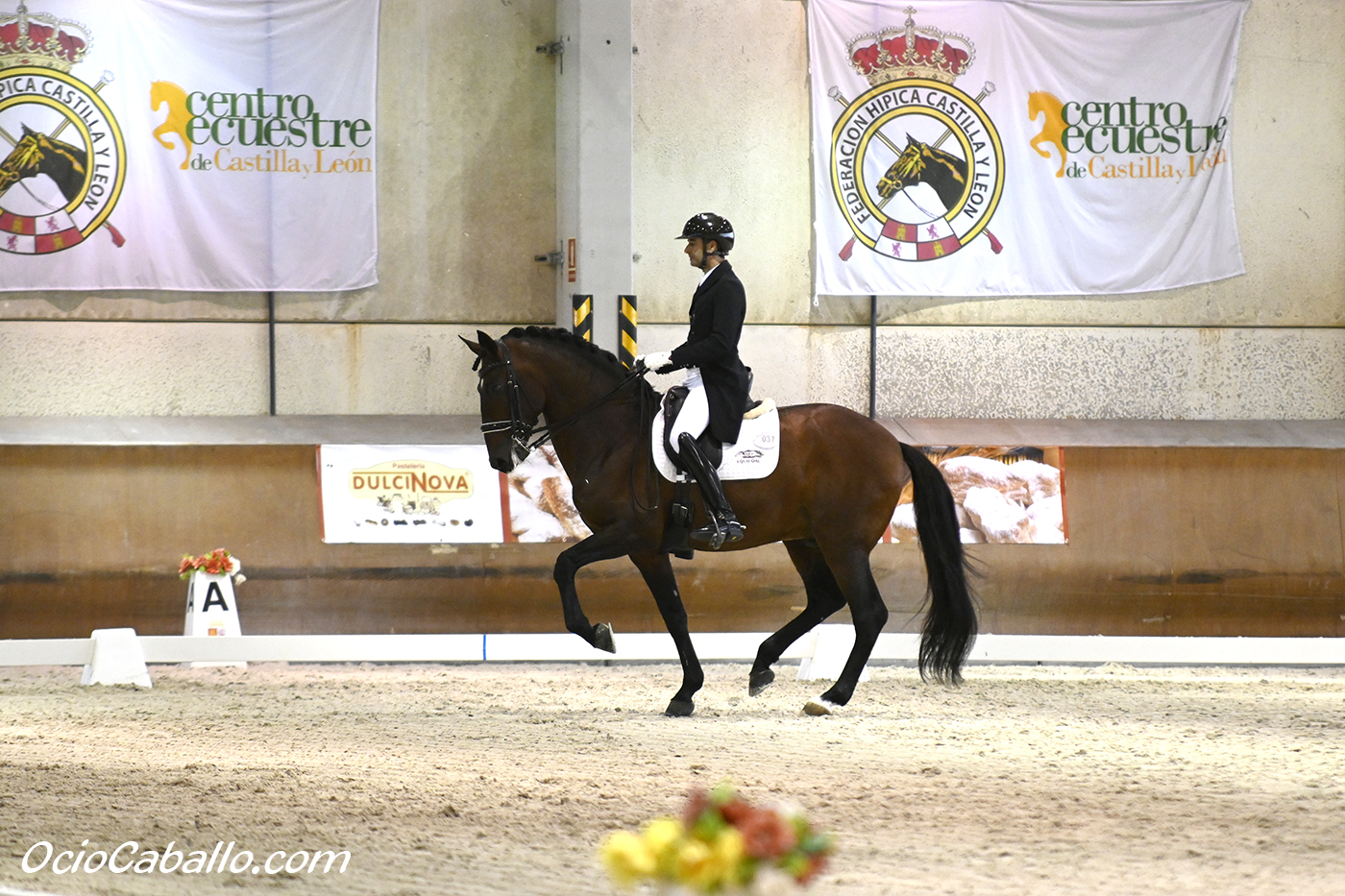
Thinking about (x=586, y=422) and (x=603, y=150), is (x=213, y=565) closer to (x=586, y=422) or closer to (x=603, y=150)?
(x=586, y=422)

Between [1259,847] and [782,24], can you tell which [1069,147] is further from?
[1259,847]

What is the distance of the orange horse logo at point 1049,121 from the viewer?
35.7 ft

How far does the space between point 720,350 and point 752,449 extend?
23.3 inches

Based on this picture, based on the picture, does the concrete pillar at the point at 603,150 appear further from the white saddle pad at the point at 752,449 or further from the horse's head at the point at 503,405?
the horse's head at the point at 503,405

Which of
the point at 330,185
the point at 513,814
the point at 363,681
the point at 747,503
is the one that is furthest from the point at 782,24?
the point at 513,814

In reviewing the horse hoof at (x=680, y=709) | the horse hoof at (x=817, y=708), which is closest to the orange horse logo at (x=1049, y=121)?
the horse hoof at (x=817, y=708)

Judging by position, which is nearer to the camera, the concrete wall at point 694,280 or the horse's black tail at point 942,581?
the horse's black tail at point 942,581

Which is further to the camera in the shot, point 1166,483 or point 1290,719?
point 1166,483

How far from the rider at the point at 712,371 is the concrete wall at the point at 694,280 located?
3.99 m

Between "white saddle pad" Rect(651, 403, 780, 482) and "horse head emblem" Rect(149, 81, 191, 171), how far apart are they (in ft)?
17.6

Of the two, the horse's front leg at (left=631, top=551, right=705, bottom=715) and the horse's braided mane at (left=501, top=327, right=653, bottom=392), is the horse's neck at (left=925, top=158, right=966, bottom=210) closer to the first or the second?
the horse's braided mane at (left=501, top=327, right=653, bottom=392)

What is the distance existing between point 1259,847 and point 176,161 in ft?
29.2

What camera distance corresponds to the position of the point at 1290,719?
6.78 meters

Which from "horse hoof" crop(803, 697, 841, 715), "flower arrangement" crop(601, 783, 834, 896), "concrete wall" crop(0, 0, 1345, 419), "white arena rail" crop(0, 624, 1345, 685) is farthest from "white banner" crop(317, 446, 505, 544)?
"flower arrangement" crop(601, 783, 834, 896)
